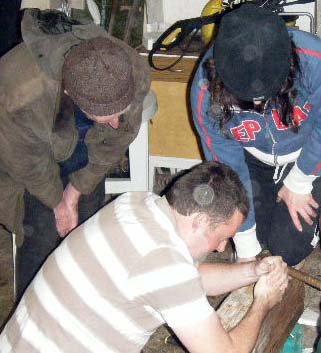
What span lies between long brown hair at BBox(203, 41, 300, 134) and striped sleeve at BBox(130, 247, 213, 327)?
1.80 feet

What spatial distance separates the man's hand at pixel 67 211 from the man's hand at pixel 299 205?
0.77 m

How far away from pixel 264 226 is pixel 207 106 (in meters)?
0.67

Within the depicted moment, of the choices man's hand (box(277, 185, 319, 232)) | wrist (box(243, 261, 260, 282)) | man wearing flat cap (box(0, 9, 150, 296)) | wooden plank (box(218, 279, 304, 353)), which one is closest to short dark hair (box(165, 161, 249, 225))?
wrist (box(243, 261, 260, 282))

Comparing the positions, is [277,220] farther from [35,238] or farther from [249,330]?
[35,238]

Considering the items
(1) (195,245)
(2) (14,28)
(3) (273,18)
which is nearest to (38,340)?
(1) (195,245)

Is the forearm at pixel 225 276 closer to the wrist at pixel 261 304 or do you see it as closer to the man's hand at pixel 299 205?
the wrist at pixel 261 304

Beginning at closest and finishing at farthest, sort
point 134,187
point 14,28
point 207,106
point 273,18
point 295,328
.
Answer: point 273,18
point 207,106
point 295,328
point 14,28
point 134,187

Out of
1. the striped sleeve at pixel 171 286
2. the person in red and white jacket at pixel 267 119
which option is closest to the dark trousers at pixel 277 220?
the person in red and white jacket at pixel 267 119

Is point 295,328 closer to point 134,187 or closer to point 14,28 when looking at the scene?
point 134,187

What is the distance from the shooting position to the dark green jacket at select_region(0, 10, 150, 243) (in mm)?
2047

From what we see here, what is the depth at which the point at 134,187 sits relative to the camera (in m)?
3.34

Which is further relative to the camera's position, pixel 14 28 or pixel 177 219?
pixel 14 28

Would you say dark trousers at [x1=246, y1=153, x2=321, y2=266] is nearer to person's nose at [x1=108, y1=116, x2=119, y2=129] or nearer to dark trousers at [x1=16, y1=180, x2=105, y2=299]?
person's nose at [x1=108, y1=116, x2=119, y2=129]

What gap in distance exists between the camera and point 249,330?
1.76 m
